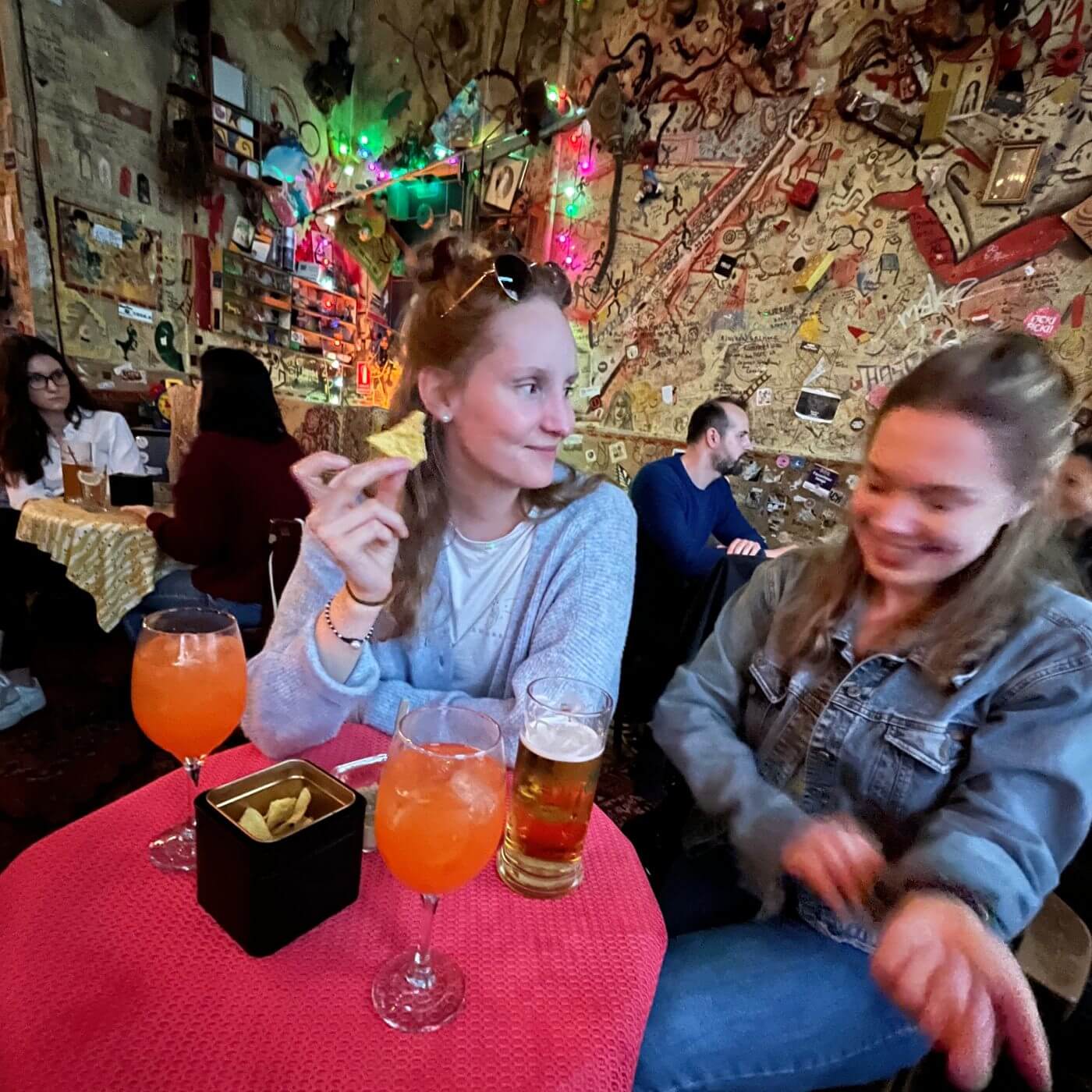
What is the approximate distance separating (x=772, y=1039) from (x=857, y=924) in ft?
0.71

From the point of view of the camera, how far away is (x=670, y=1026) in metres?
0.93

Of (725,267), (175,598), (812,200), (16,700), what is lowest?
(16,700)

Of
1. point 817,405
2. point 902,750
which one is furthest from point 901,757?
point 817,405

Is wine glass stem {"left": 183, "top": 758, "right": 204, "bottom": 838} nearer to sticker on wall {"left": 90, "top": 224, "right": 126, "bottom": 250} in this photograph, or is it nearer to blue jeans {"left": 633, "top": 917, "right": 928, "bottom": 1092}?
blue jeans {"left": 633, "top": 917, "right": 928, "bottom": 1092}

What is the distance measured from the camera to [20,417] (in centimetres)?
308

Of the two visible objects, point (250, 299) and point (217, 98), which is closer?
point (217, 98)

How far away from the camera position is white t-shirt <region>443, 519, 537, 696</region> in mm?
1315

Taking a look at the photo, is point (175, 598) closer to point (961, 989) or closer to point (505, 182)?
point (961, 989)

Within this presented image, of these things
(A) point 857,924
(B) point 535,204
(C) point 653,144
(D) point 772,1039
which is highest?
(C) point 653,144

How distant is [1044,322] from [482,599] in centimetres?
290

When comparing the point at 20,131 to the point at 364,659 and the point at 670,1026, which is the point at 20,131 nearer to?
the point at 364,659

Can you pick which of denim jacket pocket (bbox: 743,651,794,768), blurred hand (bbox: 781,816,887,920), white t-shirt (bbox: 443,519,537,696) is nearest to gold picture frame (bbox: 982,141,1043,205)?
denim jacket pocket (bbox: 743,651,794,768)

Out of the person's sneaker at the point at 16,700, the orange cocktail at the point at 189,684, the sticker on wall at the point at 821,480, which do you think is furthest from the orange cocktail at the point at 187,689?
the sticker on wall at the point at 821,480

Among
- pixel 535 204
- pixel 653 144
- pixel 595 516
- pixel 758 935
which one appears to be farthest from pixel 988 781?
pixel 535 204
